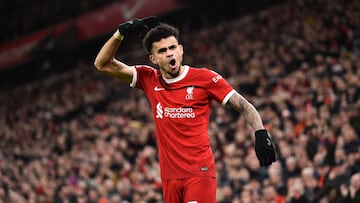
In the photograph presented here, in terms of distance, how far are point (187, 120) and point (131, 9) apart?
18.7 meters

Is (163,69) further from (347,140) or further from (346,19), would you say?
(346,19)

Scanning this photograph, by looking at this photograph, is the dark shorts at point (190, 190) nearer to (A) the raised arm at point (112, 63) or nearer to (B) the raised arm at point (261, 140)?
(B) the raised arm at point (261, 140)

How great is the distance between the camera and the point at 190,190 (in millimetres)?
5809

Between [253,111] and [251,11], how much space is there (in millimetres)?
16641

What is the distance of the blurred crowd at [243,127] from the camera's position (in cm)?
1139

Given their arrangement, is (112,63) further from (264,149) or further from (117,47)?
(264,149)

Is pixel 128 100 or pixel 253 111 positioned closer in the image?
pixel 253 111

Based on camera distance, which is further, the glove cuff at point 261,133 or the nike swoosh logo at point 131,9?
the nike swoosh logo at point 131,9

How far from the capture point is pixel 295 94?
47.0 ft

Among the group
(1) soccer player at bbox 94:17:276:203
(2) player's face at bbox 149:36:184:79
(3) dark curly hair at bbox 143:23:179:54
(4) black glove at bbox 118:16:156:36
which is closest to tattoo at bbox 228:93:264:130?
(1) soccer player at bbox 94:17:276:203

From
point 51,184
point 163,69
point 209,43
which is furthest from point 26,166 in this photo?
point 163,69

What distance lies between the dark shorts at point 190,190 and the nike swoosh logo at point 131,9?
730 inches

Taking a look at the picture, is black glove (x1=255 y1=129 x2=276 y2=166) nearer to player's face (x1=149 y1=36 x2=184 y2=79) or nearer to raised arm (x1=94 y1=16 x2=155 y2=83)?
player's face (x1=149 y1=36 x2=184 y2=79)

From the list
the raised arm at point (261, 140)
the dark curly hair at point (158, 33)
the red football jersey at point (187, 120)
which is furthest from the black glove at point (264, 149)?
the dark curly hair at point (158, 33)
